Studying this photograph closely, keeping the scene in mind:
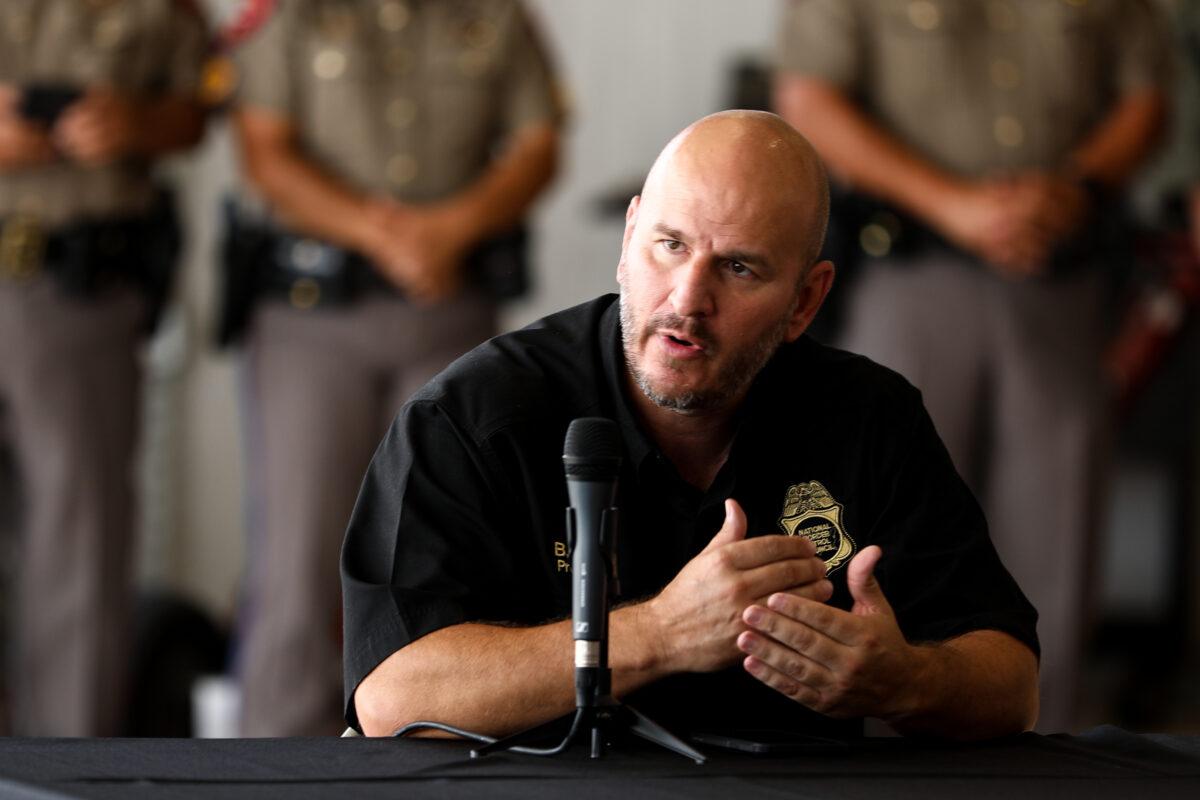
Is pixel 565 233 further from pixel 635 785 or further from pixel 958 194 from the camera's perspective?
pixel 635 785

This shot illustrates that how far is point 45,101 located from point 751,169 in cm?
210

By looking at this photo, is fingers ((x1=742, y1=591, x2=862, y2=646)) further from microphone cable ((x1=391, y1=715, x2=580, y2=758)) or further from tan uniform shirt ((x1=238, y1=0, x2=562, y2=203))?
tan uniform shirt ((x1=238, y1=0, x2=562, y2=203))

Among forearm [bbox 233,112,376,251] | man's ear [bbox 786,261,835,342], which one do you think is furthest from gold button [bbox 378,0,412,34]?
man's ear [bbox 786,261,835,342]

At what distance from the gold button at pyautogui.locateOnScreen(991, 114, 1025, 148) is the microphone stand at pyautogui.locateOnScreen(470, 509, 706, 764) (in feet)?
7.63

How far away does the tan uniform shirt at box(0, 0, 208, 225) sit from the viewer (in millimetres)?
3625

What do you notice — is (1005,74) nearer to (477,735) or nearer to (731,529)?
(731,529)

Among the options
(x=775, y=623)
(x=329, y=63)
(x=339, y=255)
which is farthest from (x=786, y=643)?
(x=329, y=63)

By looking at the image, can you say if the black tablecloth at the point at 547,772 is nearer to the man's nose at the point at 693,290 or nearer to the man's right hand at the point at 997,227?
the man's nose at the point at 693,290

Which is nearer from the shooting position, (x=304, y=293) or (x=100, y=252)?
(x=100, y=252)

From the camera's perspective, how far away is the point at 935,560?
208cm

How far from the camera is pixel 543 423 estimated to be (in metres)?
2.00

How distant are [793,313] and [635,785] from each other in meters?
0.71

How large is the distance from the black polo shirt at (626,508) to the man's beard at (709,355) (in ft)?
0.17

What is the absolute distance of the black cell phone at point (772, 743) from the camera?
171 cm
